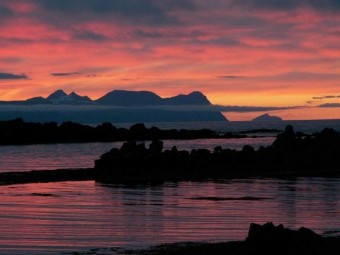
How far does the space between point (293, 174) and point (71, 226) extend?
2125 centimetres

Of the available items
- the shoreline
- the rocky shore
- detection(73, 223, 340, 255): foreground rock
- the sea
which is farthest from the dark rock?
the rocky shore

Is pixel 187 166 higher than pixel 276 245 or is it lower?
higher


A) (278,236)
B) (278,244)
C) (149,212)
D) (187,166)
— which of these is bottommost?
(149,212)

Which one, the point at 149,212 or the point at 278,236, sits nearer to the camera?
the point at 278,236

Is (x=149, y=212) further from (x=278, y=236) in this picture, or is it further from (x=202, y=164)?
(x=202, y=164)

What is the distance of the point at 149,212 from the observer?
2281 cm

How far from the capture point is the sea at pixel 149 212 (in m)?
17.1

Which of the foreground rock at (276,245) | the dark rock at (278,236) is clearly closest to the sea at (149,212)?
the foreground rock at (276,245)

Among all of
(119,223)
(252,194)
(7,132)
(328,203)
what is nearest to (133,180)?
(252,194)

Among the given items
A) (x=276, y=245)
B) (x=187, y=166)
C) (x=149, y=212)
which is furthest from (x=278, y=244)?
(x=187, y=166)

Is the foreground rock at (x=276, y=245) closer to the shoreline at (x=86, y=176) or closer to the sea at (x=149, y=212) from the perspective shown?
the sea at (x=149, y=212)

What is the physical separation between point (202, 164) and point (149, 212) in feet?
57.2

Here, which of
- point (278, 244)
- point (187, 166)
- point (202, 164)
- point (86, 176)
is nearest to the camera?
point (278, 244)

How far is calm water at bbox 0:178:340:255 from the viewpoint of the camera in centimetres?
1725
